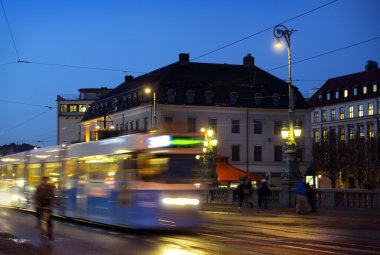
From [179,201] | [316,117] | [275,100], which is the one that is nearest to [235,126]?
[275,100]

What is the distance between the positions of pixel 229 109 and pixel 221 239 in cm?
6445

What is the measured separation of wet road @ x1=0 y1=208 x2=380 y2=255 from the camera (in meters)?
15.7

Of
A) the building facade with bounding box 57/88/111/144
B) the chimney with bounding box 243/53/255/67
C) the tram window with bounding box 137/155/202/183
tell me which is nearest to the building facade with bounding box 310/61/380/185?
the chimney with bounding box 243/53/255/67

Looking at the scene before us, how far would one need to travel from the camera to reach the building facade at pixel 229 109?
80.4 meters

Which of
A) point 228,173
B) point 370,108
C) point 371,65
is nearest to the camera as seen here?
point 228,173

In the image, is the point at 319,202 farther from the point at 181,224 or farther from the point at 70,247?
the point at 70,247

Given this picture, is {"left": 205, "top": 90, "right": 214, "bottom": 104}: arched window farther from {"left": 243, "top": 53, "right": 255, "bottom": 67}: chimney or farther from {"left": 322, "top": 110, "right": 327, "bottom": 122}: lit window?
{"left": 322, "top": 110, "right": 327, "bottom": 122}: lit window

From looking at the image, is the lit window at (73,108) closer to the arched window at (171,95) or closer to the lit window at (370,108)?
the arched window at (171,95)

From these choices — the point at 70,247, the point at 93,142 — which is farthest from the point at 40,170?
the point at 70,247

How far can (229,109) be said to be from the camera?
82438 millimetres

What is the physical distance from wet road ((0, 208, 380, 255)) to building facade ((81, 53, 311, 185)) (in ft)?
178

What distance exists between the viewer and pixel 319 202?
3622cm

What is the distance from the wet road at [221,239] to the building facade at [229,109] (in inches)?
2141

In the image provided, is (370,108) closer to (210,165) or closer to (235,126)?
(235,126)
